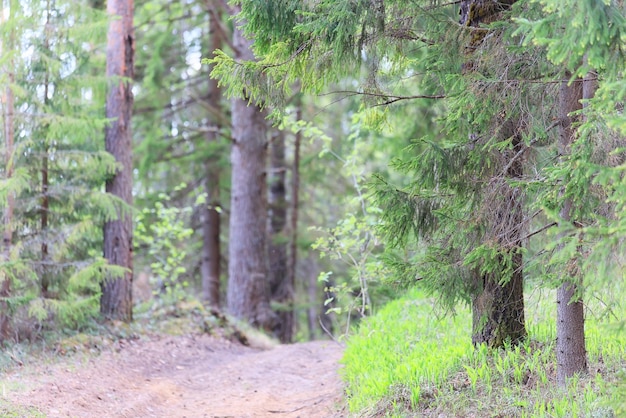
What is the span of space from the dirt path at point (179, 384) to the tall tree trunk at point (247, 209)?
3545 millimetres

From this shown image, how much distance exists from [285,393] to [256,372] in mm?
1358

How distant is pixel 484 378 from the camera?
5332mm

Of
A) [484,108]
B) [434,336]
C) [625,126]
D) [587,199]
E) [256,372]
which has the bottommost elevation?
[256,372]

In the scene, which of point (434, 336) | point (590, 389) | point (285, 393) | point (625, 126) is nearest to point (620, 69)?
point (625, 126)

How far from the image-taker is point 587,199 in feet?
14.5

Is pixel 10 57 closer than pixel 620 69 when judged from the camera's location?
No

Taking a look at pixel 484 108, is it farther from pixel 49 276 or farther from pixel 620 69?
pixel 49 276

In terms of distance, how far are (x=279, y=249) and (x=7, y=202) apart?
1113cm

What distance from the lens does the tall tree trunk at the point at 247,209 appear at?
13.8 metres

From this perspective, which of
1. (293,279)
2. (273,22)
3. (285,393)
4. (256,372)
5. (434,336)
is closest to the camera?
(273,22)

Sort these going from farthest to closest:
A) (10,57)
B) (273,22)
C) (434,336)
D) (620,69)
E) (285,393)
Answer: (10,57)
(285,393)
(434,336)
(273,22)
(620,69)

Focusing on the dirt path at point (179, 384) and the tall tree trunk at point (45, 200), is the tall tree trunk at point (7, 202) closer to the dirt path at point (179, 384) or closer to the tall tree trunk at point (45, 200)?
the tall tree trunk at point (45, 200)

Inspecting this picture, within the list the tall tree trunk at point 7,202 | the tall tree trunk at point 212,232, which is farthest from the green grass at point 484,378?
the tall tree trunk at point 212,232

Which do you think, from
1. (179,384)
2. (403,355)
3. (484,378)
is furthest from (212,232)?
(484,378)
